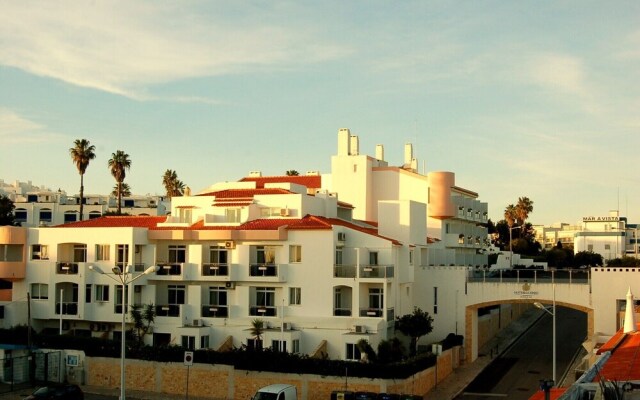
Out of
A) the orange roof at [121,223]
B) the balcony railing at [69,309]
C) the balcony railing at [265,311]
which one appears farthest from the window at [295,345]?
the balcony railing at [69,309]

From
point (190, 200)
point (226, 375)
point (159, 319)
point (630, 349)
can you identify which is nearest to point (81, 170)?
point (190, 200)

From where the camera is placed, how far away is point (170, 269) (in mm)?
55938

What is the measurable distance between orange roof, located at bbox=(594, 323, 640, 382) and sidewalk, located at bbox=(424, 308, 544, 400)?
10.1 metres

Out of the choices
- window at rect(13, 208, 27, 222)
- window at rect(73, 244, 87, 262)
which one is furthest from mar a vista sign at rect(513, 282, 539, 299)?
window at rect(13, 208, 27, 222)

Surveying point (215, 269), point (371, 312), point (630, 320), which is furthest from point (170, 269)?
point (630, 320)

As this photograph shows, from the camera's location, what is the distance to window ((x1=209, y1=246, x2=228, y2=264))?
56222mm

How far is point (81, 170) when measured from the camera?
8712 centimetres

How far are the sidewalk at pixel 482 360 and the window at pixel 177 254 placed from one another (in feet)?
65.4

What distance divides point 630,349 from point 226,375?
839 inches

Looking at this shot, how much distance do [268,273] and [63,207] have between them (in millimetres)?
81854

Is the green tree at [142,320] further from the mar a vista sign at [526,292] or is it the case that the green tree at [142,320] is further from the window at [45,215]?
the window at [45,215]

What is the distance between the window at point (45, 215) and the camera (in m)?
127

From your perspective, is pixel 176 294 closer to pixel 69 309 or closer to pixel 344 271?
pixel 69 309

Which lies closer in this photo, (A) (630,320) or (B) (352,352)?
(A) (630,320)
